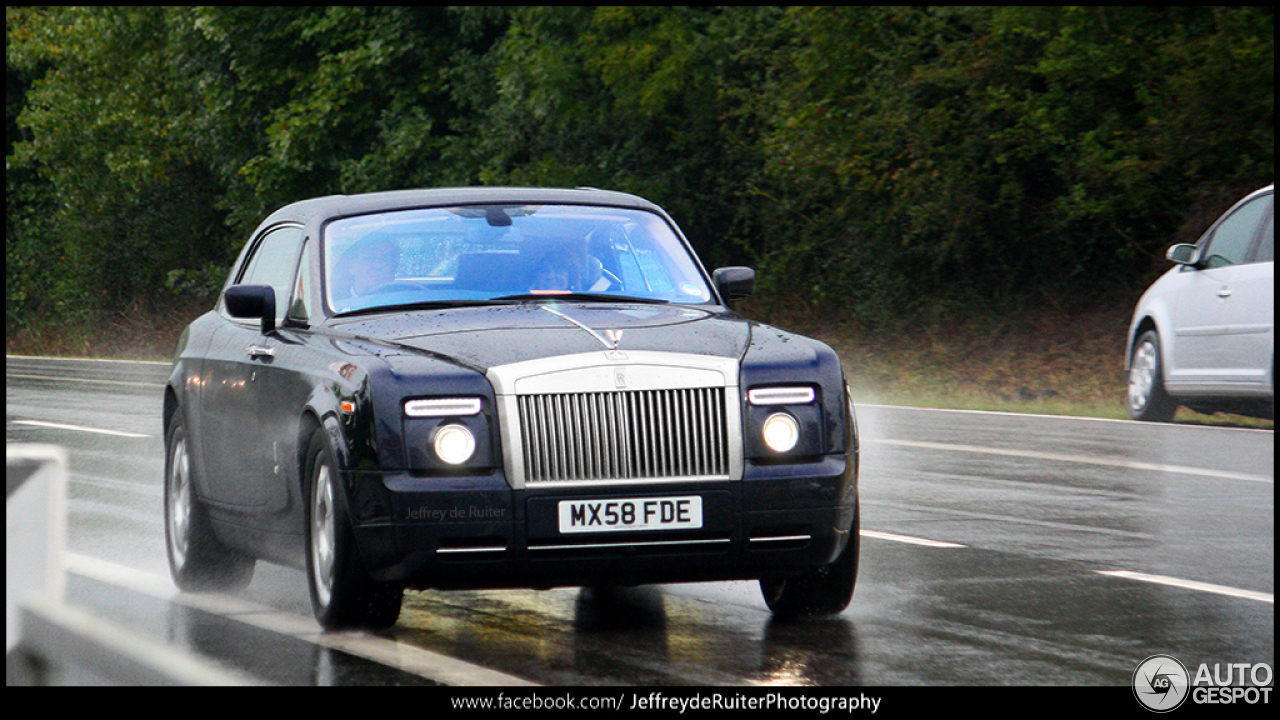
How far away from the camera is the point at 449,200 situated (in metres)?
8.25

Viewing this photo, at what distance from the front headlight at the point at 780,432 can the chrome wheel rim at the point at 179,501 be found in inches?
124

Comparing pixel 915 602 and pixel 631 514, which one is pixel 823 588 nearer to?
pixel 915 602

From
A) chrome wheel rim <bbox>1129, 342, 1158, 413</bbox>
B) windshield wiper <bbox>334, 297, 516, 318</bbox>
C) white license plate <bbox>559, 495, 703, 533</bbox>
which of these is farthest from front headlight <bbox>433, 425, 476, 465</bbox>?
chrome wheel rim <bbox>1129, 342, 1158, 413</bbox>

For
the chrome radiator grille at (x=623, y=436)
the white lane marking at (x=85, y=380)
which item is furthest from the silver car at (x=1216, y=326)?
the white lane marking at (x=85, y=380)

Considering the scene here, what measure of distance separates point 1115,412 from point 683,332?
12333mm

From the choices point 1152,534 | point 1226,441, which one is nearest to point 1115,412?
point 1226,441

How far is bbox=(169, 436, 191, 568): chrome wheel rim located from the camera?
28.2ft

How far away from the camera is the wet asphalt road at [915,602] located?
6.19m

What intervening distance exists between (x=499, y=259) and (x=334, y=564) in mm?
1729

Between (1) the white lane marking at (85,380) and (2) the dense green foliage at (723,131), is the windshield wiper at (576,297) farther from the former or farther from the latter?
(1) the white lane marking at (85,380)

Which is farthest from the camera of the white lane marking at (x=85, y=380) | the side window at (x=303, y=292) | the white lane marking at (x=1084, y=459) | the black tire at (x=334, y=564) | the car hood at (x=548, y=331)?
the white lane marking at (x=85, y=380)

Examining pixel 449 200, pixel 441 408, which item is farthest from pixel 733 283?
pixel 441 408

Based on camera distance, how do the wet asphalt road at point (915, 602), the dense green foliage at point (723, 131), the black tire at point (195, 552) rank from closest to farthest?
the wet asphalt road at point (915, 602) < the black tire at point (195, 552) < the dense green foliage at point (723, 131)

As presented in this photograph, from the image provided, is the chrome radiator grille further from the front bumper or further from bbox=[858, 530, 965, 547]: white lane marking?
bbox=[858, 530, 965, 547]: white lane marking
